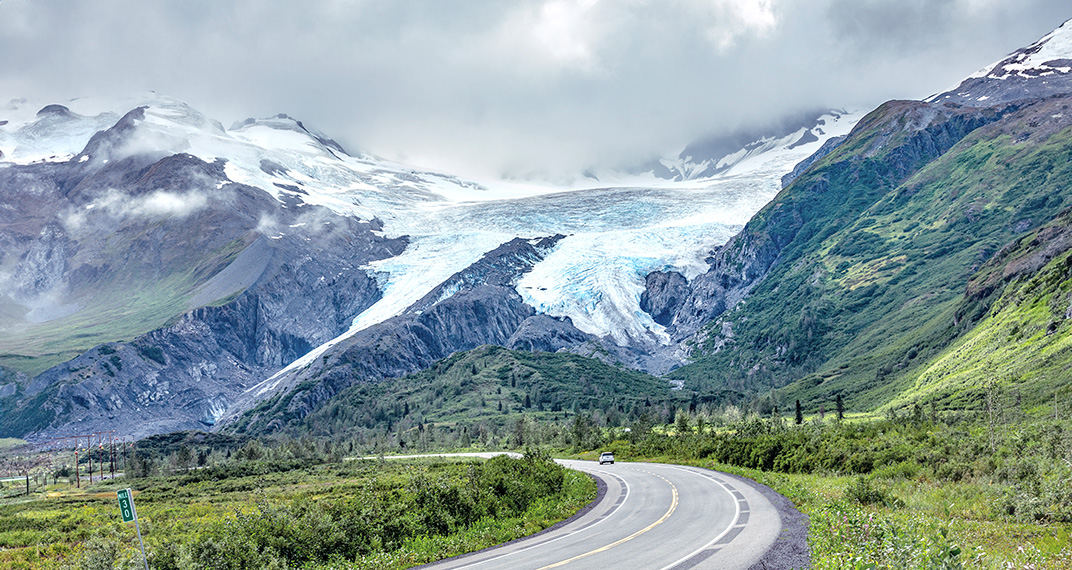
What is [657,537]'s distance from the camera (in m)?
24.8

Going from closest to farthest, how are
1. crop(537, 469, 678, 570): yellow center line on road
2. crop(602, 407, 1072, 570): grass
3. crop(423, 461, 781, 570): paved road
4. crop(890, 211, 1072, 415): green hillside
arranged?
1. crop(602, 407, 1072, 570): grass
2. crop(423, 461, 781, 570): paved road
3. crop(537, 469, 678, 570): yellow center line on road
4. crop(890, 211, 1072, 415): green hillside

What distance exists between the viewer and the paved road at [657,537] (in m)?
20.8

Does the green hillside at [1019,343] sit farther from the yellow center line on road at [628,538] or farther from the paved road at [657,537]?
the yellow center line on road at [628,538]

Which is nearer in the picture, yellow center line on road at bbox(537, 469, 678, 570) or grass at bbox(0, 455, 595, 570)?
yellow center line on road at bbox(537, 469, 678, 570)

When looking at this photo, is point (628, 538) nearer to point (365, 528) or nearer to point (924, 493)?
point (365, 528)

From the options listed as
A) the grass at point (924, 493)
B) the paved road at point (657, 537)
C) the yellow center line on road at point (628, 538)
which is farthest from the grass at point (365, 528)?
the grass at point (924, 493)

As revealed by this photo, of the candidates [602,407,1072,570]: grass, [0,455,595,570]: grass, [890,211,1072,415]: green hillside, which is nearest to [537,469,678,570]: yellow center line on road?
[0,455,595,570]: grass

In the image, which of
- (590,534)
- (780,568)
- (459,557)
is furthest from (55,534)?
(780,568)

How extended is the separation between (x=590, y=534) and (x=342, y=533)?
398 inches

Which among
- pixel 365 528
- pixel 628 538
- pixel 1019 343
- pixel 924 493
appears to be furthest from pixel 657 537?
pixel 1019 343

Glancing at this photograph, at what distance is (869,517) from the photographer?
18219 millimetres

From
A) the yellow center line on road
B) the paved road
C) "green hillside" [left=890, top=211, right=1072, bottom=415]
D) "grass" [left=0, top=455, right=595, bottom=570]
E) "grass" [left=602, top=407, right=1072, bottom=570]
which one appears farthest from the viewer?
"green hillside" [left=890, top=211, right=1072, bottom=415]

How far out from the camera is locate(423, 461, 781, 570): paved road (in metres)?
20.8

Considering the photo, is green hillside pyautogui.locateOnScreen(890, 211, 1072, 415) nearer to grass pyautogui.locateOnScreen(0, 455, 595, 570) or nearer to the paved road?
the paved road
